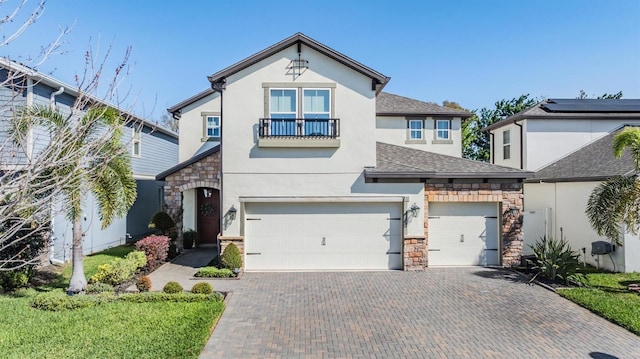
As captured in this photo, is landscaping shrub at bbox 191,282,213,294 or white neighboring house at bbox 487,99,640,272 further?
white neighboring house at bbox 487,99,640,272

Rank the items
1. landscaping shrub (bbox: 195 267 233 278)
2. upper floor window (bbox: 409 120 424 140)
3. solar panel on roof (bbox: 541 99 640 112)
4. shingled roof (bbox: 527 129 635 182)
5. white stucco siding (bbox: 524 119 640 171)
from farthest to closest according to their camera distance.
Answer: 1. upper floor window (bbox: 409 120 424 140)
2. solar panel on roof (bbox: 541 99 640 112)
3. white stucco siding (bbox: 524 119 640 171)
4. shingled roof (bbox: 527 129 635 182)
5. landscaping shrub (bbox: 195 267 233 278)

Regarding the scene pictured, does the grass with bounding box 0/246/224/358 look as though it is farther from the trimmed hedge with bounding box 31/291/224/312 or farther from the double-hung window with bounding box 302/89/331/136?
the double-hung window with bounding box 302/89/331/136

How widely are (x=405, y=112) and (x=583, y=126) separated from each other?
818cm

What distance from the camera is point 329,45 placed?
12836 mm

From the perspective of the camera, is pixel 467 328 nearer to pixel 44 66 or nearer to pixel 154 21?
pixel 44 66

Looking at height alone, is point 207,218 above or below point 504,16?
below

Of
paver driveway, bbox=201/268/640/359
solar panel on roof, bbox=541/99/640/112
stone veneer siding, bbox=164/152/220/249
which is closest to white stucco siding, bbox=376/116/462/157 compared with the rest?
solar panel on roof, bbox=541/99/640/112

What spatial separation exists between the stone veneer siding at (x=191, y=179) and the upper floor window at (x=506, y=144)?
14222mm

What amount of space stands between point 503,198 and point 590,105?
9.45 m

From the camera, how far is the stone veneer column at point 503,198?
43.2 ft

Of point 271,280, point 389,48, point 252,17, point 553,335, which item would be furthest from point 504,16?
point 271,280

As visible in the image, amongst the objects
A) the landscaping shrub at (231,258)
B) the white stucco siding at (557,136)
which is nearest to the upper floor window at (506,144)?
the white stucco siding at (557,136)

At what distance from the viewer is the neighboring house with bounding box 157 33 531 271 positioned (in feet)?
41.9

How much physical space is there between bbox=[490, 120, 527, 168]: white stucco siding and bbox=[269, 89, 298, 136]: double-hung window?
11463mm
